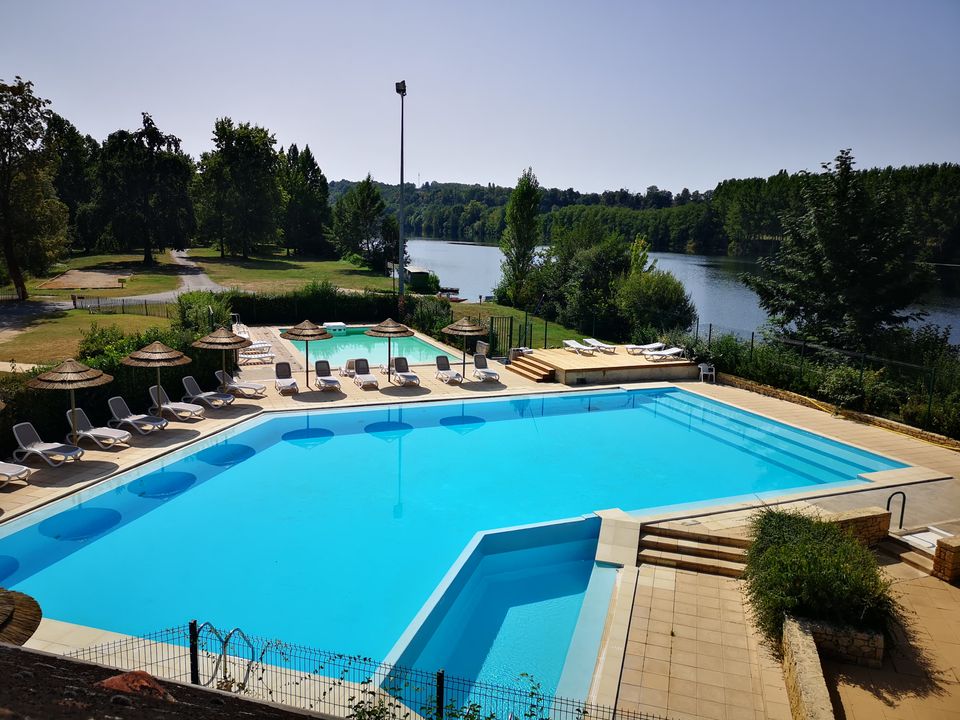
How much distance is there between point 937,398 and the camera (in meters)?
15.9

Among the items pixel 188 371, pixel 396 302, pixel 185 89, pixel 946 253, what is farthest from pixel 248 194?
pixel 946 253

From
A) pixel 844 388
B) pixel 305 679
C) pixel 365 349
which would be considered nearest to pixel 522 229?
pixel 365 349

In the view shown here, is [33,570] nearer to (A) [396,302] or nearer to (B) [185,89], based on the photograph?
(B) [185,89]

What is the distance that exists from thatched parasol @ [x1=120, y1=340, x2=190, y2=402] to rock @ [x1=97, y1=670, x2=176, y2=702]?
478 inches

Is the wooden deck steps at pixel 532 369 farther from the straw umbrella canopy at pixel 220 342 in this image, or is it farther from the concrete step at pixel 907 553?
the concrete step at pixel 907 553

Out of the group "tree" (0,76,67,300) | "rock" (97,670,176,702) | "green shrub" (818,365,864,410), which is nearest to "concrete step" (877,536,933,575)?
"green shrub" (818,365,864,410)

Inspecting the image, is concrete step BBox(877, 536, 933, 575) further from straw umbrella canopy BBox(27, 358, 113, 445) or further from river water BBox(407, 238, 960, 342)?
river water BBox(407, 238, 960, 342)

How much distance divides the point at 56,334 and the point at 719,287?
4445 centimetres

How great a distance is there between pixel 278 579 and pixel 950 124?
2612cm

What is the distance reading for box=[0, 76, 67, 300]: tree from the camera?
29516 millimetres

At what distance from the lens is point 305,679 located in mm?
6191

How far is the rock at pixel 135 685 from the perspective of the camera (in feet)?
9.05

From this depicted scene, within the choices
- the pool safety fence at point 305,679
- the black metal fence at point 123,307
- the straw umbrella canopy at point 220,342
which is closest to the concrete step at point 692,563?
the pool safety fence at point 305,679

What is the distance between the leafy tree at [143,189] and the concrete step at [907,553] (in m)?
55.2
